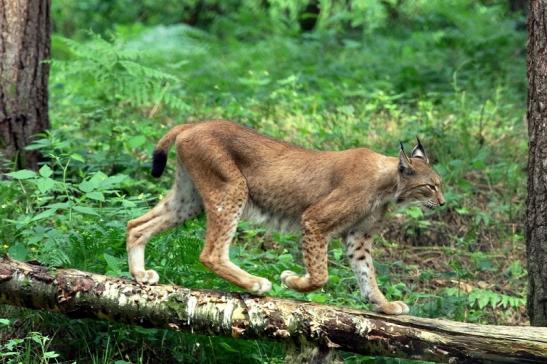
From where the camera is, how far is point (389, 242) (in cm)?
816

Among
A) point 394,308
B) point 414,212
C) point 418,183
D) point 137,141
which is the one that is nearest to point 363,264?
point 394,308

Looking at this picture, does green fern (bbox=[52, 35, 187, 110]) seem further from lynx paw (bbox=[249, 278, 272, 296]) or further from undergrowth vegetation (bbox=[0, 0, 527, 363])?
lynx paw (bbox=[249, 278, 272, 296])

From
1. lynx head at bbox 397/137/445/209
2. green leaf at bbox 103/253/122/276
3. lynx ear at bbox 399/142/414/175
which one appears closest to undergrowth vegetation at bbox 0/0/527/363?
green leaf at bbox 103/253/122/276

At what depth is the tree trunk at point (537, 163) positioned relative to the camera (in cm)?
594

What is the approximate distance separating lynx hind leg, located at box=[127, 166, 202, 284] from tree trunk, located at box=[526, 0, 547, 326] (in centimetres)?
215

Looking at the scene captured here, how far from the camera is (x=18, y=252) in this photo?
5.85m

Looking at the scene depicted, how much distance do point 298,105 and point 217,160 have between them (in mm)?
4285

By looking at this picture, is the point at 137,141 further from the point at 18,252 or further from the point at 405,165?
the point at 405,165

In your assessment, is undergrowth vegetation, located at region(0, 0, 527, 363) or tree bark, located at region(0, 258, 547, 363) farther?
undergrowth vegetation, located at region(0, 0, 527, 363)

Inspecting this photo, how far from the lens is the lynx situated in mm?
6180

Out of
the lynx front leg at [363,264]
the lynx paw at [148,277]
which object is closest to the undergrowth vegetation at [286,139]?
the lynx paw at [148,277]

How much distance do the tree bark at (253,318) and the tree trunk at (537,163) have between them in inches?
29.0

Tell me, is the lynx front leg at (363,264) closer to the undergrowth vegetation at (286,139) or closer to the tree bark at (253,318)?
the undergrowth vegetation at (286,139)

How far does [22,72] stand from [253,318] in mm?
3525
